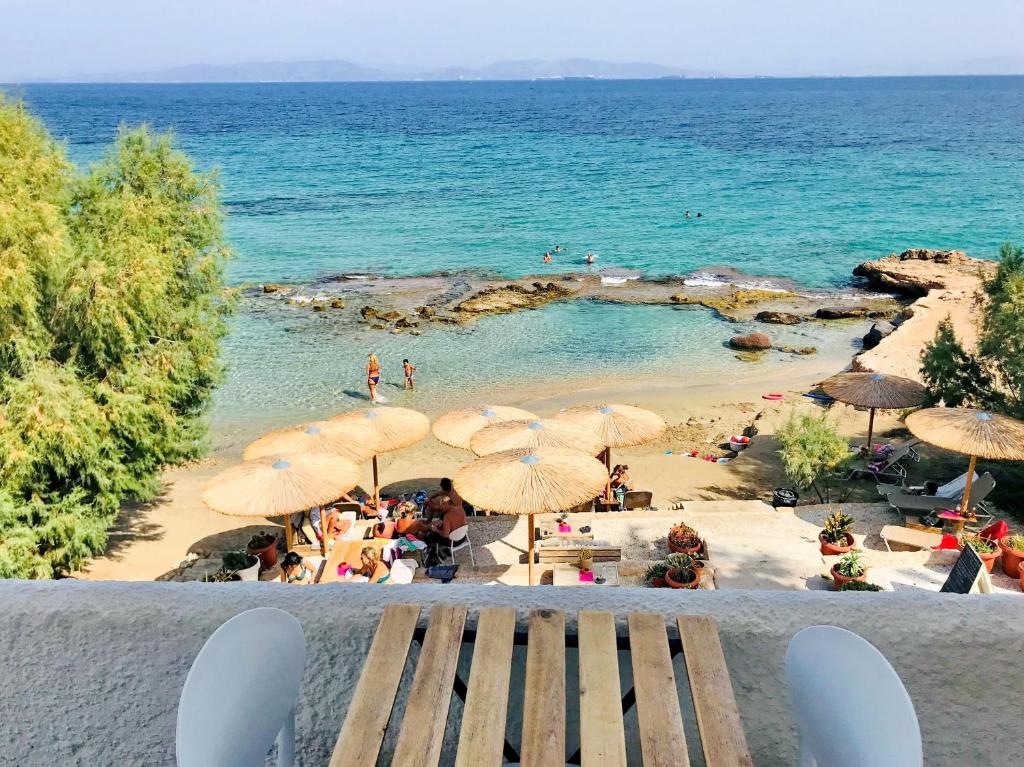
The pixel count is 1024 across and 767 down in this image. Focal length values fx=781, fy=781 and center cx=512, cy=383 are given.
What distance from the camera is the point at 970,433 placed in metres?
9.78

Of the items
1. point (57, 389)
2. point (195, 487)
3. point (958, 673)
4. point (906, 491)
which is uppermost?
point (958, 673)

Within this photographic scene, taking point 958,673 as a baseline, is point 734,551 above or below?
below

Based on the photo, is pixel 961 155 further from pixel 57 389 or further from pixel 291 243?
pixel 57 389

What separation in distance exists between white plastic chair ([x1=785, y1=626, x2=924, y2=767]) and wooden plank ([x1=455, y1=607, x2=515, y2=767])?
805 mm

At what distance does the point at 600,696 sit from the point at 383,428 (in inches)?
367

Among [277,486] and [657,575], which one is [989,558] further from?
[277,486]

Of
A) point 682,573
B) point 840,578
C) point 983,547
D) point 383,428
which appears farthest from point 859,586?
point 383,428

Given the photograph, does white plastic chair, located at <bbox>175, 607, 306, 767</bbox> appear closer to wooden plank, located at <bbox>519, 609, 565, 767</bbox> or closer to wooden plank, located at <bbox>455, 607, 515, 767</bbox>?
wooden plank, located at <bbox>455, 607, 515, 767</bbox>

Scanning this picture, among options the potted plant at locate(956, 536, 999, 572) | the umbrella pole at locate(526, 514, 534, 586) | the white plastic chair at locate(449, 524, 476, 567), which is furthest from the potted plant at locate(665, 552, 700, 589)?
the potted plant at locate(956, 536, 999, 572)

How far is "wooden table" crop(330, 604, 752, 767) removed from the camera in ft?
6.65

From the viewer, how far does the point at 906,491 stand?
11359 millimetres

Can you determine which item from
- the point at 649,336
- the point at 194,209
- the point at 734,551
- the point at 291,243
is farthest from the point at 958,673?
the point at 291,243

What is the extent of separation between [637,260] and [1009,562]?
28060 mm

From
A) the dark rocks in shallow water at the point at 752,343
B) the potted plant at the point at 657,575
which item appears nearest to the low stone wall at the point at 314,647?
the potted plant at the point at 657,575
